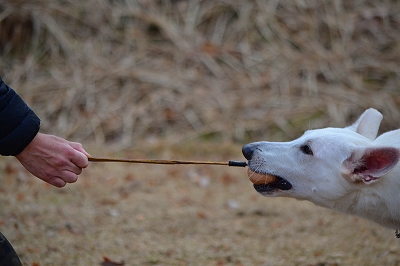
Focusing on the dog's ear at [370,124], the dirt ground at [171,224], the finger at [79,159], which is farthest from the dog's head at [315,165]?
the finger at [79,159]

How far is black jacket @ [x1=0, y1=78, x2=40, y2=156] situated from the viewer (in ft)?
7.53

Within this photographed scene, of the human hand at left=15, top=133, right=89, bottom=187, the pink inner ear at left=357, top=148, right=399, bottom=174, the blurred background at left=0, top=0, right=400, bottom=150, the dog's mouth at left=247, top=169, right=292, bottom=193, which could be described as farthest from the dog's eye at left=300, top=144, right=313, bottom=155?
the blurred background at left=0, top=0, right=400, bottom=150

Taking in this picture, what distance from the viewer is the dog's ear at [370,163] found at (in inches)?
106

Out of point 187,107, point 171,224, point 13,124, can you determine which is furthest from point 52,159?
point 187,107

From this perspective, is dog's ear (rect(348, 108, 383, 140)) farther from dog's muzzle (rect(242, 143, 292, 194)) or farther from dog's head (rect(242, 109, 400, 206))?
dog's muzzle (rect(242, 143, 292, 194))

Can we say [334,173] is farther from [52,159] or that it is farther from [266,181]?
[52,159]

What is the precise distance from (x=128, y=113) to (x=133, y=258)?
3.69 meters

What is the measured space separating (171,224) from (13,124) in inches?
93.9

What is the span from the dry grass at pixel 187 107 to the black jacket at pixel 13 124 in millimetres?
1346

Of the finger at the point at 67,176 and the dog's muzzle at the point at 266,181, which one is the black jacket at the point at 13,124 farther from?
the dog's muzzle at the point at 266,181

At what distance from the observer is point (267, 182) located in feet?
10.0

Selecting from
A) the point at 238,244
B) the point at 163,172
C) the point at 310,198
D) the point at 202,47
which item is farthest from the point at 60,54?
the point at 310,198

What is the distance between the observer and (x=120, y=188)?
538cm

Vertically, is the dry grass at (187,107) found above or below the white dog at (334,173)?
below
